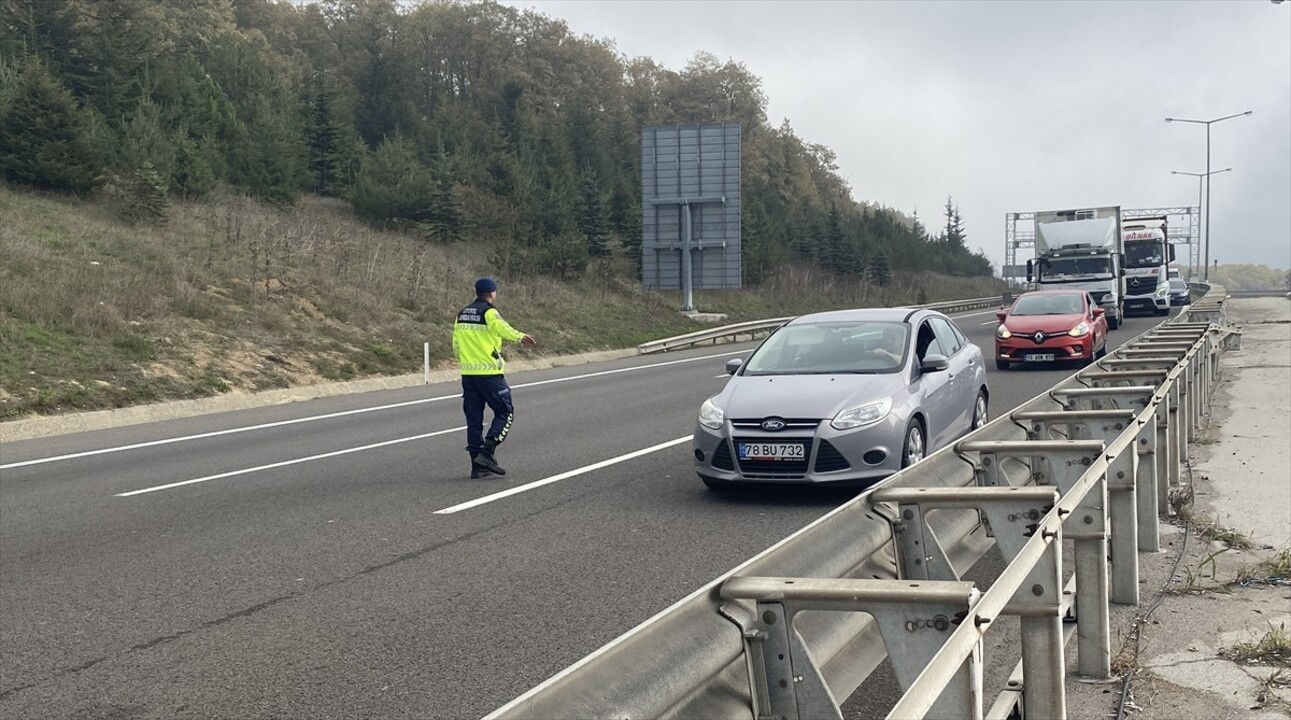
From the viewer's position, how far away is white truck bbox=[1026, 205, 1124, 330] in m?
34.2

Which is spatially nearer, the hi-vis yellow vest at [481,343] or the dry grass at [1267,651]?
the dry grass at [1267,651]

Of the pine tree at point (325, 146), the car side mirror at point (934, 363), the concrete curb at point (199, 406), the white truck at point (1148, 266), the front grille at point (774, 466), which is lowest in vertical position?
the concrete curb at point (199, 406)

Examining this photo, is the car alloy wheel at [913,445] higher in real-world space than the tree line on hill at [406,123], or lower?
lower

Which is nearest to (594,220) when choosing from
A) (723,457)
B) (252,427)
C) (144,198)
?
(144,198)

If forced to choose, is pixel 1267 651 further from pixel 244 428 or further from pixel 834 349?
pixel 244 428

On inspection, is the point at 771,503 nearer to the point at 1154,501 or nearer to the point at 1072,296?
the point at 1154,501

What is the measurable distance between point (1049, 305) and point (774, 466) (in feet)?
54.6

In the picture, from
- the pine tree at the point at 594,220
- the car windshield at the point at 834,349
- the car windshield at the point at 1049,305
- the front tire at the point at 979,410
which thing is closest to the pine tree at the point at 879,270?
the pine tree at the point at 594,220

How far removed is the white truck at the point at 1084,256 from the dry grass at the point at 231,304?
41.5 feet

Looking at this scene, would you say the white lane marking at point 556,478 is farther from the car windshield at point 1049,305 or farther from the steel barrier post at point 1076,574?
the car windshield at point 1049,305

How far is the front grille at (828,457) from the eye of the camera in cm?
891

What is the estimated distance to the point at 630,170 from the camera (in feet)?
260

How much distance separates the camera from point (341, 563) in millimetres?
7566

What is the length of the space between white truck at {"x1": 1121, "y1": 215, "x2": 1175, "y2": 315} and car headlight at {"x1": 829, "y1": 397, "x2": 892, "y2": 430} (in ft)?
125
